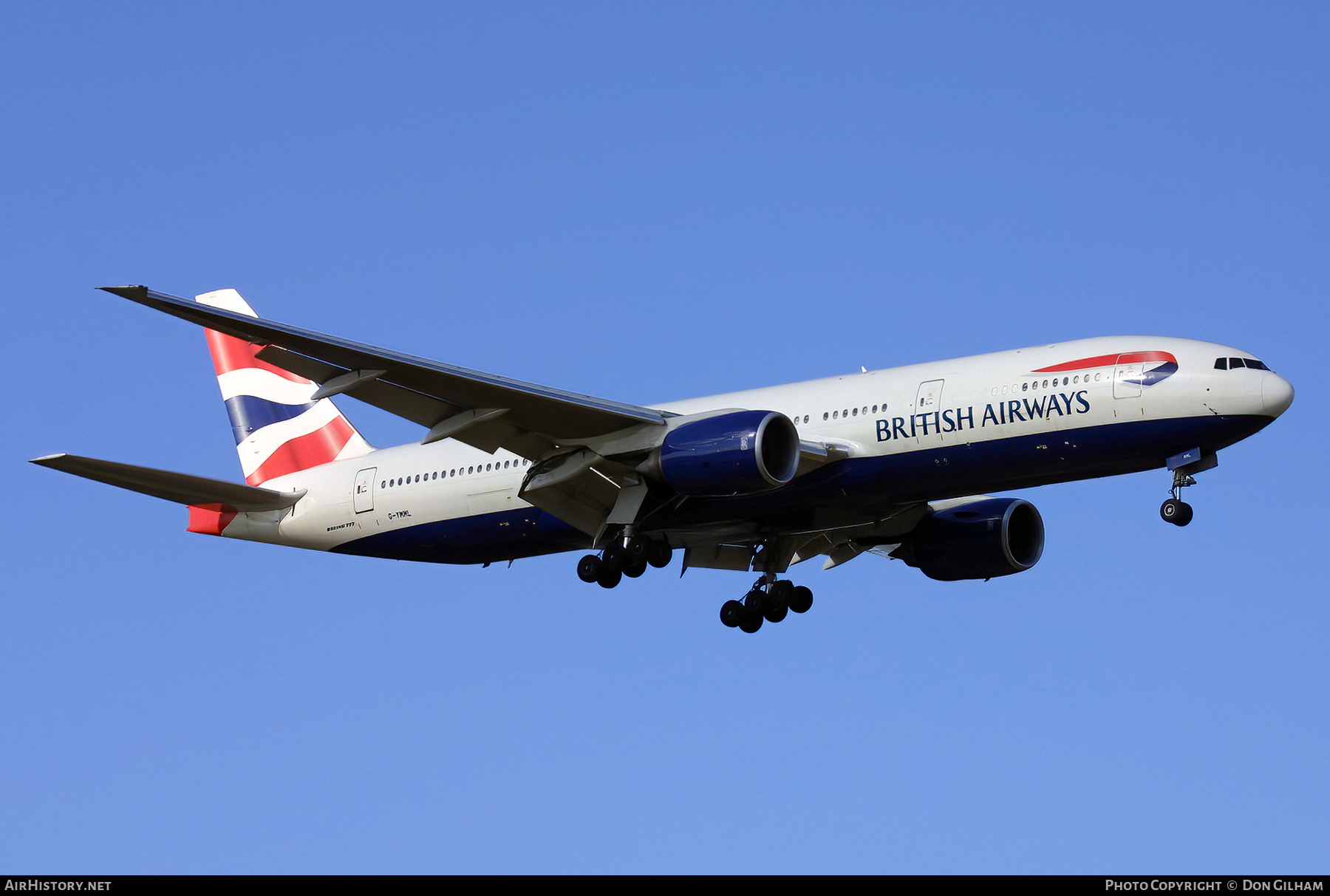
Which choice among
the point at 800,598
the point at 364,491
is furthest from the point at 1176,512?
the point at 364,491

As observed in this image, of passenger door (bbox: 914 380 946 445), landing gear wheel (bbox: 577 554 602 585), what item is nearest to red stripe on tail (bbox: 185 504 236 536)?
landing gear wheel (bbox: 577 554 602 585)

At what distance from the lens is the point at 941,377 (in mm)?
28719

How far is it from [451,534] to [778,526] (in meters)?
6.84

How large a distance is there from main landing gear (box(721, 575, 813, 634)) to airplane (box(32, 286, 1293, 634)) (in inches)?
1.9

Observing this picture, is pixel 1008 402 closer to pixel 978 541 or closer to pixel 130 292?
pixel 978 541

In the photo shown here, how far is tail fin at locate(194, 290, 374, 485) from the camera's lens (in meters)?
36.9

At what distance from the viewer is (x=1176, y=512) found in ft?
89.9

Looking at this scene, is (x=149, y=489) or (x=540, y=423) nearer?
(x=540, y=423)

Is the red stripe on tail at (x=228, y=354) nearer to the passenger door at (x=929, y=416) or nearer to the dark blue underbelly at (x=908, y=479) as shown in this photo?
the dark blue underbelly at (x=908, y=479)

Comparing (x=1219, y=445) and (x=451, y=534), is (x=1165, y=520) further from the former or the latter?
(x=451, y=534)

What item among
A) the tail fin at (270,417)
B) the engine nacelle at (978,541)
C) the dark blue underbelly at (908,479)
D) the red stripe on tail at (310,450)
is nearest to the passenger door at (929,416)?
the dark blue underbelly at (908,479)

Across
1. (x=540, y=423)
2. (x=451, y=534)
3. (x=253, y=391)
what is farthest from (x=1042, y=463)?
(x=253, y=391)

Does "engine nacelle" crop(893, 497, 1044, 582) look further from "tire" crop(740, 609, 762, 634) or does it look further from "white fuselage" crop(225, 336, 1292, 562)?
"white fuselage" crop(225, 336, 1292, 562)
